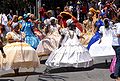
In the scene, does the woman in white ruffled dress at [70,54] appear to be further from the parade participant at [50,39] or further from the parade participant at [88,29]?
the parade participant at [88,29]

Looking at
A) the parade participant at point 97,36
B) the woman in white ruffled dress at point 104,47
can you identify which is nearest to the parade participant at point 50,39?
the parade participant at point 97,36

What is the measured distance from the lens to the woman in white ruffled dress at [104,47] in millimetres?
12977

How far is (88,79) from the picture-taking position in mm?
11477

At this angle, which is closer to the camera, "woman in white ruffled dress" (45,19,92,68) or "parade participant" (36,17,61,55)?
"woman in white ruffled dress" (45,19,92,68)

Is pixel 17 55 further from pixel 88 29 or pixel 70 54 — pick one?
pixel 88 29

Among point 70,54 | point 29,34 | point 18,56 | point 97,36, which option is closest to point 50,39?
point 29,34

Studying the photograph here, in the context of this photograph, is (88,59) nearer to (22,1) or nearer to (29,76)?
(29,76)

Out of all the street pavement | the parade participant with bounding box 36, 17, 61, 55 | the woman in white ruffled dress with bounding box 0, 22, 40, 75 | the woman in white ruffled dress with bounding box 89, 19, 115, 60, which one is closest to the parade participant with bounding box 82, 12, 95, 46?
the parade participant with bounding box 36, 17, 61, 55

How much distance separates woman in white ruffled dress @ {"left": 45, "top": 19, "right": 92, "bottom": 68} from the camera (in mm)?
12562

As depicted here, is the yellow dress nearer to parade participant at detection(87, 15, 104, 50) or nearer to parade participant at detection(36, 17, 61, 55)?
parade participant at detection(87, 15, 104, 50)

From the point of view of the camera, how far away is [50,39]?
14.8 meters

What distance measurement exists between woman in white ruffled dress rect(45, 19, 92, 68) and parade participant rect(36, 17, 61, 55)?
156 cm

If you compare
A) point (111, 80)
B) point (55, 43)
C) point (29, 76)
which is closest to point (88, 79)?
point (111, 80)

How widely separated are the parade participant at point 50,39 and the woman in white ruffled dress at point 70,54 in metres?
1.56
